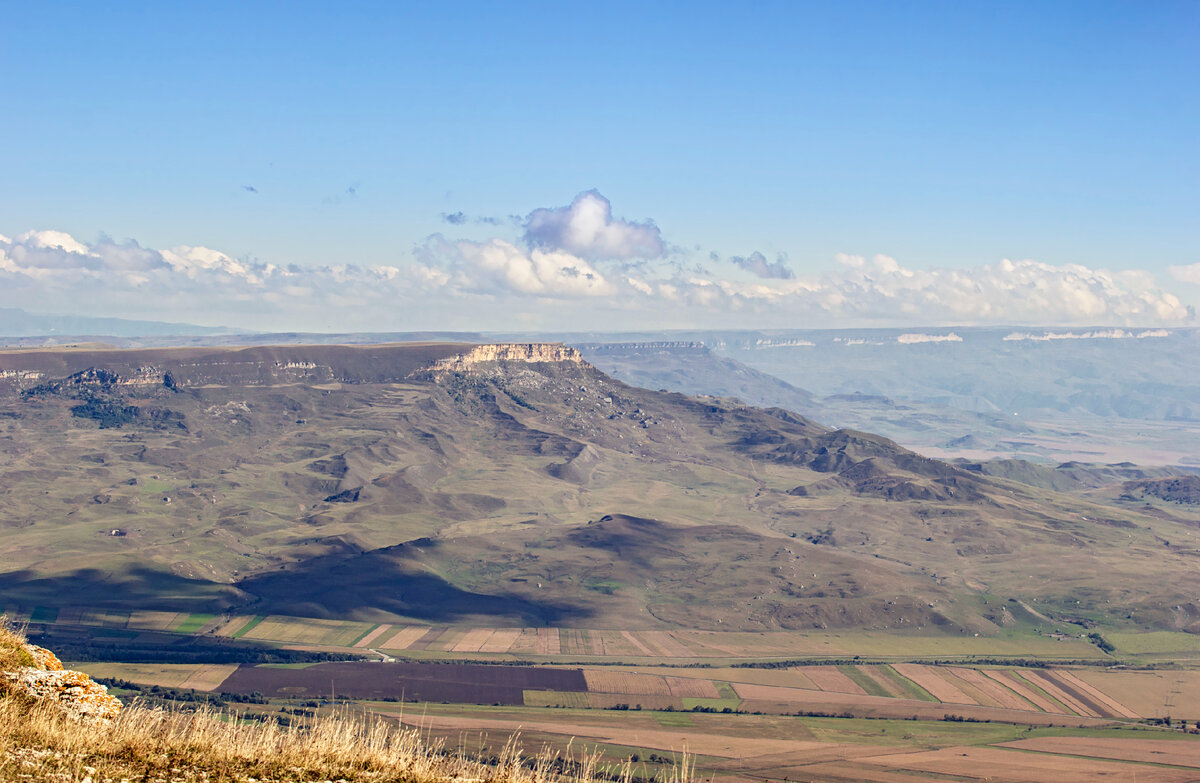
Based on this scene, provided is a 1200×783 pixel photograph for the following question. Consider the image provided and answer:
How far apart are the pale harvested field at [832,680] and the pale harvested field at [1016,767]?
35.6 m

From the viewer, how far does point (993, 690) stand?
6501 inches

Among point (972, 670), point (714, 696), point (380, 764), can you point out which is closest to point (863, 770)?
point (714, 696)

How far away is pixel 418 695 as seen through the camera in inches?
5807

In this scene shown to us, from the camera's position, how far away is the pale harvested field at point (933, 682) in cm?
15788

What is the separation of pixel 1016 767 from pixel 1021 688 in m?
53.1

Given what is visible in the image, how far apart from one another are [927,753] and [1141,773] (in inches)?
901

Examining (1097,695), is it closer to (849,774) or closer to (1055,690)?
(1055,690)

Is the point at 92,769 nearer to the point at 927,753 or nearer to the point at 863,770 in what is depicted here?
the point at 863,770

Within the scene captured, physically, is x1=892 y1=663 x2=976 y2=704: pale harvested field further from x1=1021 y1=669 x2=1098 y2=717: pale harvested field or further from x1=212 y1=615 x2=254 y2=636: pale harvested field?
x1=212 y1=615 x2=254 y2=636: pale harvested field

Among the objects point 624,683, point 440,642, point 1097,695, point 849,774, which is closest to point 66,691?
point 849,774

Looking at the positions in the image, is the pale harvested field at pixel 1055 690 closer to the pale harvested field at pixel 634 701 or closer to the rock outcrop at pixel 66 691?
the pale harvested field at pixel 634 701

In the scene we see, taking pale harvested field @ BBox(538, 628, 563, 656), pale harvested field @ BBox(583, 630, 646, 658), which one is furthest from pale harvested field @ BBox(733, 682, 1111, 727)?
pale harvested field @ BBox(538, 628, 563, 656)

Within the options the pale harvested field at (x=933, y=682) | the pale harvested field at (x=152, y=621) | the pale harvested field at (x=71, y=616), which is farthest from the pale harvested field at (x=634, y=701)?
the pale harvested field at (x=71, y=616)

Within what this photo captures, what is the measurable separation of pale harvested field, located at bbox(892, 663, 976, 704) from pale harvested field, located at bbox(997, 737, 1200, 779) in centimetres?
2268
